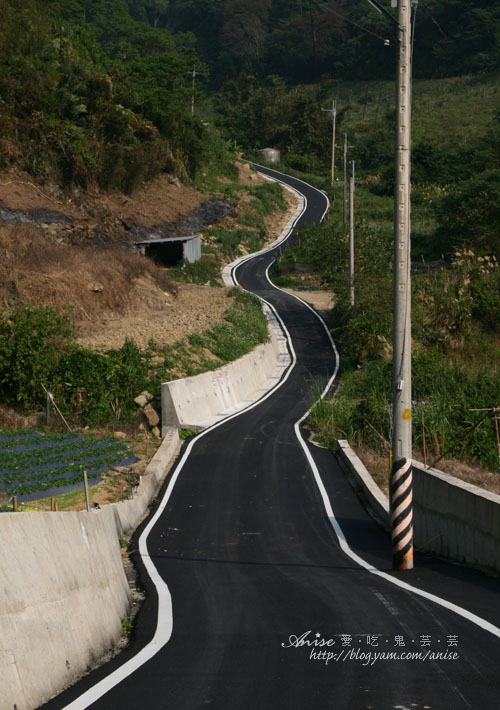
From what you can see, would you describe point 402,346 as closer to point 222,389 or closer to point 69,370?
point 69,370

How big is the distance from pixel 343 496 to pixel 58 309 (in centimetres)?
2023

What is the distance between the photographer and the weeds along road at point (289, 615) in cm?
687

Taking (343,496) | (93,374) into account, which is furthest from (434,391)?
(93,374)

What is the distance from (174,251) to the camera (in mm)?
62188

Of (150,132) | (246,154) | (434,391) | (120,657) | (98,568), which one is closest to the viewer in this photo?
(120,657)

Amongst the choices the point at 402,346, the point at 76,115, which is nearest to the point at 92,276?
the point at 76,115

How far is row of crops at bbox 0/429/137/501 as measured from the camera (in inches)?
782

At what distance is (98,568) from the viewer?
8.81m

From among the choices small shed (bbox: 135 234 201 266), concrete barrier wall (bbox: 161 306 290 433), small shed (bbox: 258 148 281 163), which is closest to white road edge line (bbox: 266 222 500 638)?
concrete barrier wall (bbox: 161 306 290 433)

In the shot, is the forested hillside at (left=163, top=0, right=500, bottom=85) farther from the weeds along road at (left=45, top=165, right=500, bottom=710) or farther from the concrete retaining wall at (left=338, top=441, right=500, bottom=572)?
the concrete retaining wall at (left=338, top=441, right=500, bottom=572)

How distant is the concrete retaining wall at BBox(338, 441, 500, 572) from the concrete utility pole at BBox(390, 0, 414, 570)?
0.87 meters

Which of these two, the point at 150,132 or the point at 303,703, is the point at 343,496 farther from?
the point at 150,132

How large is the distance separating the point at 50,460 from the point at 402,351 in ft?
41.0

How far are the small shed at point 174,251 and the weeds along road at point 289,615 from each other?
3995cm
